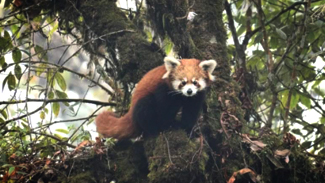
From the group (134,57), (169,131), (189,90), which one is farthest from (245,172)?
(134,57)

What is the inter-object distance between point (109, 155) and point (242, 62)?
195 cm

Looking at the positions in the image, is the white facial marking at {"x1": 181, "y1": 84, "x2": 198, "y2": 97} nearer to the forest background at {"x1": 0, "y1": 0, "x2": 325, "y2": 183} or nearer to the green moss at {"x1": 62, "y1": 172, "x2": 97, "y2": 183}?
the forest background at {"x1": 0, "y1": 0, "x2": 325, "y2": 183}

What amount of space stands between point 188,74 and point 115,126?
37.7 inches

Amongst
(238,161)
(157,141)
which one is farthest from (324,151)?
(157,141)

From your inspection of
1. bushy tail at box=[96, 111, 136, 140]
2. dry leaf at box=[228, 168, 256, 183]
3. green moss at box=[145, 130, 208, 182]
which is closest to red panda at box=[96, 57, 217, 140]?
bushy tail at box=[96, 111, 136, 140]

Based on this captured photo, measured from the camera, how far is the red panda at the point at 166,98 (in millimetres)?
4188

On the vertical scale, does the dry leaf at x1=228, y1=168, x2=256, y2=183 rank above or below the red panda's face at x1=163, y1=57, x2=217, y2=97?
below

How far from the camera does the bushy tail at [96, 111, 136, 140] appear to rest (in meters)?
4.28

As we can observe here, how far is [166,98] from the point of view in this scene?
435 cm

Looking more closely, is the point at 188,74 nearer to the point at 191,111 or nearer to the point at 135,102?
the point at 191,111

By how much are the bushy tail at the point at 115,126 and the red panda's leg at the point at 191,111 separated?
0.55 m

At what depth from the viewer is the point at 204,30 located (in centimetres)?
457

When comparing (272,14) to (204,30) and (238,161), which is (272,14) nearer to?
(204,30)

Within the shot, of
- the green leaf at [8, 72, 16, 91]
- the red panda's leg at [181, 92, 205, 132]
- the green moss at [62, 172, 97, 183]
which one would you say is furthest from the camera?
the green leaf at [8, 72, 16, 91]
